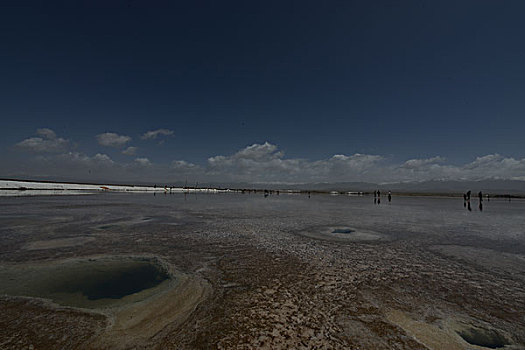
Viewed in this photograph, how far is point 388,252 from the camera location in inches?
336

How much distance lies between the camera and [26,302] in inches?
Answer: 181

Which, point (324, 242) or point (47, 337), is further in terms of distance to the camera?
point (324, 242)

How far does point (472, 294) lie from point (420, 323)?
2.33 metres

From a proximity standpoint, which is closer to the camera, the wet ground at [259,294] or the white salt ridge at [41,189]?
the wet ground at [259,294]

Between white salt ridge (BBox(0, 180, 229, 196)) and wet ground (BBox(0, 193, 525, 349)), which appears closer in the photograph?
wet ground (BBox(0, 193, 525, 349))

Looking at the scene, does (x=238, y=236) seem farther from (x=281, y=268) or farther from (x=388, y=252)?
(x=388, y=252)

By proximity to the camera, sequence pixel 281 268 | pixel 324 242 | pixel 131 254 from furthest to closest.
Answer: pixel 324 242 < pixel 131 254 < pixel 281 268

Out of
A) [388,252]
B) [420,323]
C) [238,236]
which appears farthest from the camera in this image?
[238,236]

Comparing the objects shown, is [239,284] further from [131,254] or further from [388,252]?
[388,252]

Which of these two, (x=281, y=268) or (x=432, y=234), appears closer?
(x=281, y=268)

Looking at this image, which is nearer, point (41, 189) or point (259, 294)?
point (259, 294)

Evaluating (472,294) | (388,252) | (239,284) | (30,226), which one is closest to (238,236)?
(239,284)

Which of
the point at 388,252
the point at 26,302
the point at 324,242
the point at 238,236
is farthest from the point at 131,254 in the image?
the point at 388,252

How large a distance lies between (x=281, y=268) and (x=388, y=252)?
447 centimetres
